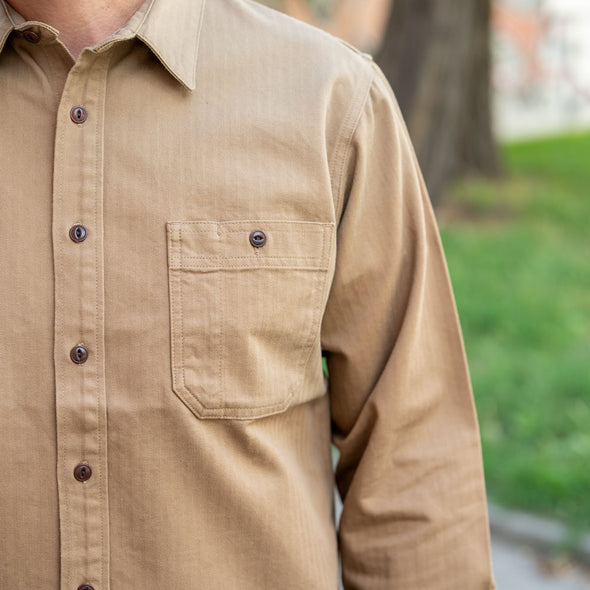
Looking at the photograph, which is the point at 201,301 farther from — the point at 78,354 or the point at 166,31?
the point at 166,31

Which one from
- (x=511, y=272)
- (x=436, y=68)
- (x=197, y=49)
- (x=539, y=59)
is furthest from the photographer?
(x=539, y=59)

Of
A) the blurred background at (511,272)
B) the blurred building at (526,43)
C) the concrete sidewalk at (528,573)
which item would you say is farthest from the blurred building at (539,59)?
the concrete sidewalk at (528,573)

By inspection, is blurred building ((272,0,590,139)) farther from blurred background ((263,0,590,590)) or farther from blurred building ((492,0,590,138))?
blurred background ((263,0,590,590))

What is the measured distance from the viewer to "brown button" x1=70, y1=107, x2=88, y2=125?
4.46 ft

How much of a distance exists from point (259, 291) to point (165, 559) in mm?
459

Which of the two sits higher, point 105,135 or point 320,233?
point 105,135

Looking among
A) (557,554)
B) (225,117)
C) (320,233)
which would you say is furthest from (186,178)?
(557,554)

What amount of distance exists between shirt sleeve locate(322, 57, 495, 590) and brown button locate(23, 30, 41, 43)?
1.78 feet

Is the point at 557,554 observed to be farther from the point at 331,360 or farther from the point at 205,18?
the point at 205,18

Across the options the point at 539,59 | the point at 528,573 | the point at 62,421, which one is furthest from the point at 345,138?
the point at 539,59

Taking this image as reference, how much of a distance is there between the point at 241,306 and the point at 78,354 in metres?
0.27

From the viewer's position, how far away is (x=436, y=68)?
7910 millimetres

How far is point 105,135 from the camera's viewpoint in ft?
4.53

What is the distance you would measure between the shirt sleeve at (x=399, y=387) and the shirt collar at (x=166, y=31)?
1.02 feet
